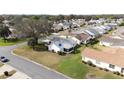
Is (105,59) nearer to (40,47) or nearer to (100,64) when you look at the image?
(100,64)

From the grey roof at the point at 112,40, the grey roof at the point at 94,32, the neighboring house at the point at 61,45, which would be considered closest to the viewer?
the grey roof at the point at 112,40

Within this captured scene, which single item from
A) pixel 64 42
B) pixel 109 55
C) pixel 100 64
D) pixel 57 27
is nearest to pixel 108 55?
pixel 109 55

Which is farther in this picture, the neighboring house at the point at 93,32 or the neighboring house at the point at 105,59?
the neighboring house at the point at 93,32

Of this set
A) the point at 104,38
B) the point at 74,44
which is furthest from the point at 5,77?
the point at 104,38

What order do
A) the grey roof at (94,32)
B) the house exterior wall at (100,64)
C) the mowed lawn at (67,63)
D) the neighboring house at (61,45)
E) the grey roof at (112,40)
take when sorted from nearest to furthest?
1. the house exterior wall at (100,64)
2. the mowed lawn at (67,63)
3. the grey roof at (112,40)
4. the neighboring house at (61,45)
5. the grey roof at (94,32)

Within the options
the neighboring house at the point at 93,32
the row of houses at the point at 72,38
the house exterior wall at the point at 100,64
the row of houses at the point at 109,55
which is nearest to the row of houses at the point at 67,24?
the row of houses at the point at 72,38

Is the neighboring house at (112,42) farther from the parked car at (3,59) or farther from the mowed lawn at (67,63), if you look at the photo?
the parked car at (3,59)
